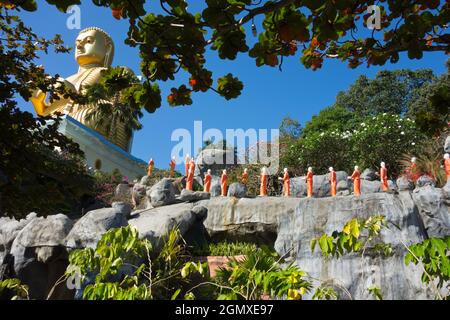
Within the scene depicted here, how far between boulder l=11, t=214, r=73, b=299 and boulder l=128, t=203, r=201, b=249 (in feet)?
6.13

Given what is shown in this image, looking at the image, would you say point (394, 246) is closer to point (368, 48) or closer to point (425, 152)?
point (368, 48)

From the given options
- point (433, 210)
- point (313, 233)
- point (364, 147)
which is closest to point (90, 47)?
point (364, 147)

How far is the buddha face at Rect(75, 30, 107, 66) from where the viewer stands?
27.5 metres

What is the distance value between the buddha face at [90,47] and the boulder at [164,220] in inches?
715

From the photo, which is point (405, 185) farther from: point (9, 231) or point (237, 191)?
point (9, 231)

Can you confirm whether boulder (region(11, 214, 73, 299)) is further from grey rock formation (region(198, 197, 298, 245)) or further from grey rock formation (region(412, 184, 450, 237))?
grey rock formation (region(412, 184, 450, 237))

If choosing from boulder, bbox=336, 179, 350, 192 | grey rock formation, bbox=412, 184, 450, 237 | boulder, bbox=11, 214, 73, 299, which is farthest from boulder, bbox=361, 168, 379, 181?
boulder, bbox=11, 214, 73, 299

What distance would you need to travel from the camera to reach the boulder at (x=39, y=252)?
9.62 meters

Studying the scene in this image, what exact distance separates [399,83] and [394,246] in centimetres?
2452

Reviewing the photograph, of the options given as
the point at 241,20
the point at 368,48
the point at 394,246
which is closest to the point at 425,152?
the point at 394,246

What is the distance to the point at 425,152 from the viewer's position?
18.4m

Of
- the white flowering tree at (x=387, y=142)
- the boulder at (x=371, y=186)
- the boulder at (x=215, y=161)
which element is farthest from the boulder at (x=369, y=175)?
the boulder at (x=215, y=161)

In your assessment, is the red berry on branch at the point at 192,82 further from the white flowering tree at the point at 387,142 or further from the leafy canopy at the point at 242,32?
the white flowering tree at the point at 387,142
